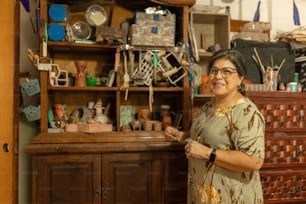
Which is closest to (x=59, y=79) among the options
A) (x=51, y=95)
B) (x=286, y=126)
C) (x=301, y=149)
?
(x=51, y=95)

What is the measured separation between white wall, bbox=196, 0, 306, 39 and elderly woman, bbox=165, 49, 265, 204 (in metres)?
1.18

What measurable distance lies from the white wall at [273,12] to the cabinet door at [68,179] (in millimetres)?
1600

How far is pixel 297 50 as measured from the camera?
2.32 meters

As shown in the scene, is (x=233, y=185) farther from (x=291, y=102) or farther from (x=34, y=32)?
(x=34, y=32)

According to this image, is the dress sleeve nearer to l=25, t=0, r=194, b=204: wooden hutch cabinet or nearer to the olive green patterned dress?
the olive green patterned dress

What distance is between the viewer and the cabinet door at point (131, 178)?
168cm

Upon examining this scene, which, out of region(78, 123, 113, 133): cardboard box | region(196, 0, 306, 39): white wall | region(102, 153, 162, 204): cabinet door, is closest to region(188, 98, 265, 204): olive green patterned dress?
region(102, 153, 162, 204): cabinet door

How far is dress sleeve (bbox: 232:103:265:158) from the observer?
1274 millimetres

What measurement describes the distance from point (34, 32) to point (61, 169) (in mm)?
1007

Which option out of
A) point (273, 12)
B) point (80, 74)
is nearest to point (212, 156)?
point (80, 74)

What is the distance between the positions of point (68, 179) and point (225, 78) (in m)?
0.99

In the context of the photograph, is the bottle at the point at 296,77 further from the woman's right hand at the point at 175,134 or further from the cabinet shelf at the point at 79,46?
the cabinet shelf at the point at 79,46

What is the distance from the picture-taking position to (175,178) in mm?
1778

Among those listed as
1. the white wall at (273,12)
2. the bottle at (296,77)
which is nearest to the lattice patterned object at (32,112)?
the white wall at (273,12)
